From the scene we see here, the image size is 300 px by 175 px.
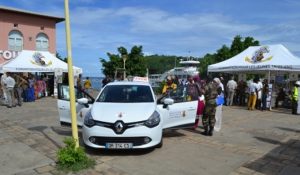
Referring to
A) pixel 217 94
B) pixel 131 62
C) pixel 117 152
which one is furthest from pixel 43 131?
pixel 131 62

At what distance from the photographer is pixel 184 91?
9461 millimetres

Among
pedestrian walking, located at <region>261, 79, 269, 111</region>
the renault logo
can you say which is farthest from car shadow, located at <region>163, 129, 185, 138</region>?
pedestrian walking, located at <region>261, 79, 269, 111</region>

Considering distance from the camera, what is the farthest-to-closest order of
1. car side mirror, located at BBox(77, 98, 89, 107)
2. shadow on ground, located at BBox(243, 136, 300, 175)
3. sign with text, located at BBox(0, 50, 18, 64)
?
sign with text, located at BBox(0, 50, 18, 64) → car side mirror, located at BBox(77, 98, 89, 107) → shadow on ground, located at BBox(243, 136, 300, 175)

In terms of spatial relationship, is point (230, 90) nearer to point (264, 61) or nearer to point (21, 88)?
point (264, 61)

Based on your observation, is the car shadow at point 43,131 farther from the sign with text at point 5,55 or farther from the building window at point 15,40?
the building window at point 15,40

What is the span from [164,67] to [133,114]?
71.0m

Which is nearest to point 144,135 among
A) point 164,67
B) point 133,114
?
point 133,114

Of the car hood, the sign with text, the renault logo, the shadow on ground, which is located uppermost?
the sign with text

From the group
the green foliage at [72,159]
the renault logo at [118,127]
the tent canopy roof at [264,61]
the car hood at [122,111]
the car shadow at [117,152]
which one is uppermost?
the tent canopy roof at [264,61]

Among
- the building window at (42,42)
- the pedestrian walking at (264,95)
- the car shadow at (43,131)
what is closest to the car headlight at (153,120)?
the car shadow at (43,131)

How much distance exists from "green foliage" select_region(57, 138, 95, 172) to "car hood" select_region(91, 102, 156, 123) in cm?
97

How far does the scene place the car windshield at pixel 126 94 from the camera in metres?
8.41

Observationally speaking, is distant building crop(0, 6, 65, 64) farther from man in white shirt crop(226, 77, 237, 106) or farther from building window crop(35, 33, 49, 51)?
man in white shirt crop(226, 77, 237, 106)

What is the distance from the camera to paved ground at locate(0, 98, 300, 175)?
251 inches
